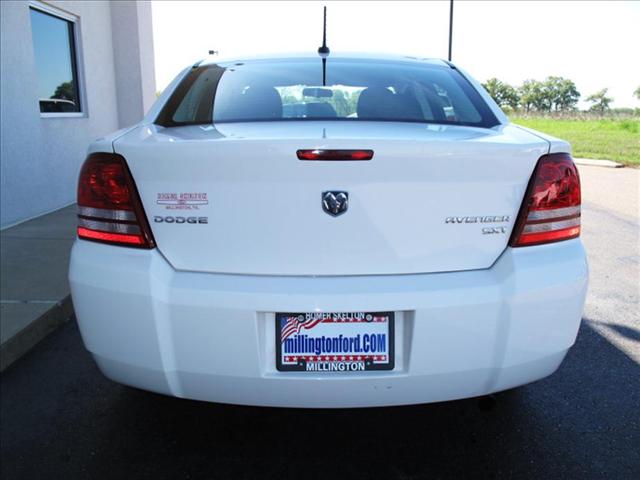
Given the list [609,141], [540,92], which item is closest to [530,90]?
[540,92]

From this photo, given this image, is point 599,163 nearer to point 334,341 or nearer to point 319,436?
point 319,436

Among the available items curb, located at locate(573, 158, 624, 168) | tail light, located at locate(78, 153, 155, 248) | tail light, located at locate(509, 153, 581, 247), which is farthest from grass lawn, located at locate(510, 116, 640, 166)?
tail light, located at locate(78, 153, 155, 248)

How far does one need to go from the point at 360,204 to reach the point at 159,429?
1388mm

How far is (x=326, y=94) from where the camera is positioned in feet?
8.87

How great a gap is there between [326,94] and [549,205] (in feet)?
3.83

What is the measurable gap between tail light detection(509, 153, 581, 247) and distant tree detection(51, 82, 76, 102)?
23.4 feet

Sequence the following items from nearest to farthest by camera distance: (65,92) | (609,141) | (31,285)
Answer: (31,285) < (65,92) < (609,141)

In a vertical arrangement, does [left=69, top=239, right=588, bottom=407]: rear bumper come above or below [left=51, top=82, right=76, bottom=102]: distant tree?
below

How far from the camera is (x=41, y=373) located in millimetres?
3061

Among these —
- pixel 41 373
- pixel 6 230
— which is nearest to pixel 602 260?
pixel 41 373

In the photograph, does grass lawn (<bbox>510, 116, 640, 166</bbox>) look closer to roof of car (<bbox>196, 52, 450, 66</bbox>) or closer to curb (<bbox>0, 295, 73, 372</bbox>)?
roof of car (<bbox>196, 52, 450, 66</bbox>)

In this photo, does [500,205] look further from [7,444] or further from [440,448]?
[7,444]

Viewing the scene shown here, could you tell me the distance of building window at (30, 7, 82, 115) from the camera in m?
7.19

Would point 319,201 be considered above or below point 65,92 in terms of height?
below
